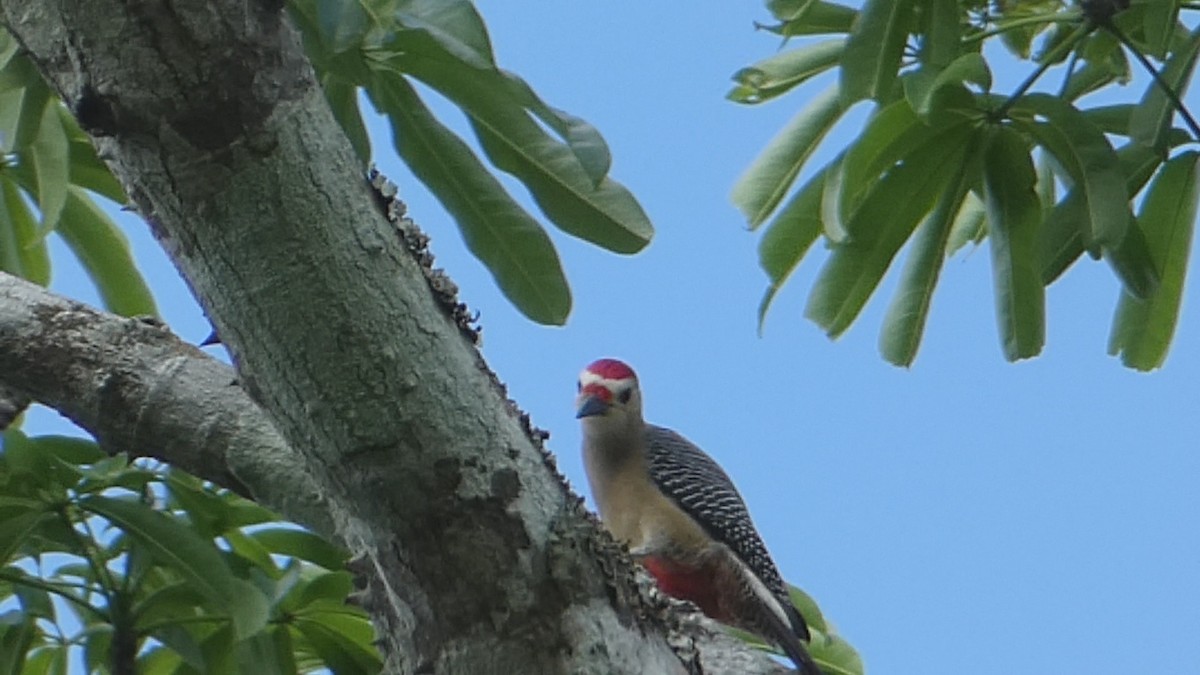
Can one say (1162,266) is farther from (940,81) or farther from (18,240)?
(18,240)

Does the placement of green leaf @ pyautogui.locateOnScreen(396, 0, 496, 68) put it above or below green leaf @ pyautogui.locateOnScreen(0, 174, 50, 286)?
below

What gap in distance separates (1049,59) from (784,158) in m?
0.40

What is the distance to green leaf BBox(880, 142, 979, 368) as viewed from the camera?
2344mm

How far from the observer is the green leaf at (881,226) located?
86.6 inches

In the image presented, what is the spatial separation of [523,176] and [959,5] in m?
0.63

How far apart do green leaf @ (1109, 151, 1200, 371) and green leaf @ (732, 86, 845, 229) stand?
45 cm

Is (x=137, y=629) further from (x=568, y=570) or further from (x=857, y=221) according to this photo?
(x=857, y=221)

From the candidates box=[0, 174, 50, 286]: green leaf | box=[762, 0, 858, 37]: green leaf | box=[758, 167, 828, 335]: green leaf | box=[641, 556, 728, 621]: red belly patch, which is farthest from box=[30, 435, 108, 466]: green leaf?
box=[641, 556, 728, 621]: red belly patch

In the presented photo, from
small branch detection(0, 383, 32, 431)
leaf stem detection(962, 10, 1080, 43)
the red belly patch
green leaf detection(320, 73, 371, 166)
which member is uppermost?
leaf stem detection(962, 10, 1080, 43)

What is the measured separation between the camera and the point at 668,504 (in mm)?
3699

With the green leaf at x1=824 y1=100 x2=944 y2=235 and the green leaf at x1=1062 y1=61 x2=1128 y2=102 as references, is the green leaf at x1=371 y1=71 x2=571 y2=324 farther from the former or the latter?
the green leaf at x1=1062 y1=61 x2=1128 y2=102

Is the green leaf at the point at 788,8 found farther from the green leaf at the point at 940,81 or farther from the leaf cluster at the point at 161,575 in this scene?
the leaf cluster at the point at 161,575

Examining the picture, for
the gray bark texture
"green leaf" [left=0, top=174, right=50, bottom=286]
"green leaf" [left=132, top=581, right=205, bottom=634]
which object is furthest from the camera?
"green leaf" [left=0, top=174, right=50, bottom=286]

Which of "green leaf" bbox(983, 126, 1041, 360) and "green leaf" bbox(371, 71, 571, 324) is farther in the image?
"green leaf" bbox(983, 126, 1041, 360)
